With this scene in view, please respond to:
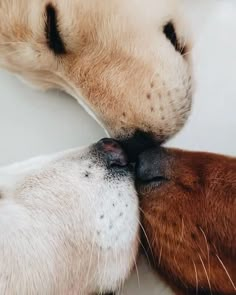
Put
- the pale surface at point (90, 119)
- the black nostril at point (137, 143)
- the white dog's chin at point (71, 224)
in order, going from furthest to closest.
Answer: the pale surface at point (90, 119)
the black nostril at point (137, 143)
the white dog's chin at point (71, 224)

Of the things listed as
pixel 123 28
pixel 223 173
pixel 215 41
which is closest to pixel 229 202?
pixel 223 173

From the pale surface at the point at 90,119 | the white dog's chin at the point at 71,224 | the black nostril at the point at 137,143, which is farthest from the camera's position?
the pale surface at the point at 90,119

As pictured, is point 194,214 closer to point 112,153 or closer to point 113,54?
point 112,153

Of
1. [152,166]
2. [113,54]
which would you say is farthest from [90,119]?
[152,166]

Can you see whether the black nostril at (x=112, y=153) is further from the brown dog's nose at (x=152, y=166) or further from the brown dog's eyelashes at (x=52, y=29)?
the brown dog's eyelashes at (x=52, y=29)

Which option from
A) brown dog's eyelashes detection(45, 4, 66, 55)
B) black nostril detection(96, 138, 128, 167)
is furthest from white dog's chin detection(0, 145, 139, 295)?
brown dog's eyelashes detection(45, 4, 66, 55)

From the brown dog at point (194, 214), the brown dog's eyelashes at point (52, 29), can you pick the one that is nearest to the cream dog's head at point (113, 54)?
the brown dog's eyelashes at point (52, 29)

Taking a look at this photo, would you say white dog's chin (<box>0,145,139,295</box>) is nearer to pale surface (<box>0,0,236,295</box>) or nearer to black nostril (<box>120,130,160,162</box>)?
black nostril (<box>120,130,160,162</box>)
